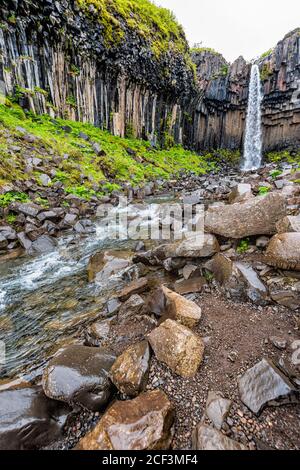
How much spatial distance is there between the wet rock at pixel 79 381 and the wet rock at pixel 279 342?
60.6 inches

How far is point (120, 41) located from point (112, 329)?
2034 centimetres

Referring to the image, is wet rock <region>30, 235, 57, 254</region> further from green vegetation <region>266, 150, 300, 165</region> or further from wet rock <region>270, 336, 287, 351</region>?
green vegetation <region>266, 150, 300, 165</region>

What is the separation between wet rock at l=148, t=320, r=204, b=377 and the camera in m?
2.12

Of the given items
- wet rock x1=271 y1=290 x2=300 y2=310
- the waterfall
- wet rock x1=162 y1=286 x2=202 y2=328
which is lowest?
wet rock x1=162 y1=286 x2=202 y2=328

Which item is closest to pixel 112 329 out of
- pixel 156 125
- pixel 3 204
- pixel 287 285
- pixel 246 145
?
pixel 287 285

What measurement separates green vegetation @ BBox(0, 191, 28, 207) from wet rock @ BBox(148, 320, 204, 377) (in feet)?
20.5

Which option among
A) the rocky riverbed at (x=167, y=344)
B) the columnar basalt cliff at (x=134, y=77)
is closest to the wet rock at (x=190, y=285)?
the rocky riverbed at (x=167, y=344)

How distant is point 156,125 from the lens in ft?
73.8

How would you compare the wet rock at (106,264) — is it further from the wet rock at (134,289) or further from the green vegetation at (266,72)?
the green vegetation at (266,72)

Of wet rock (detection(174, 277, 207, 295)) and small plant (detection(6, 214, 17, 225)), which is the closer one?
wet rock (detection(174, 277, 207, 295))

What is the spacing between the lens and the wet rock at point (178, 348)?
212 centimetres

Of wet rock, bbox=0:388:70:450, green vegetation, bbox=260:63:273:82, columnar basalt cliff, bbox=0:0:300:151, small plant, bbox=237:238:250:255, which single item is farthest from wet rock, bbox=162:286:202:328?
green vegetation, bbox=260:63:273:82

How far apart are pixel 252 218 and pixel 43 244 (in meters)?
4.74

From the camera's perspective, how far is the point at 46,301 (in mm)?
3869
